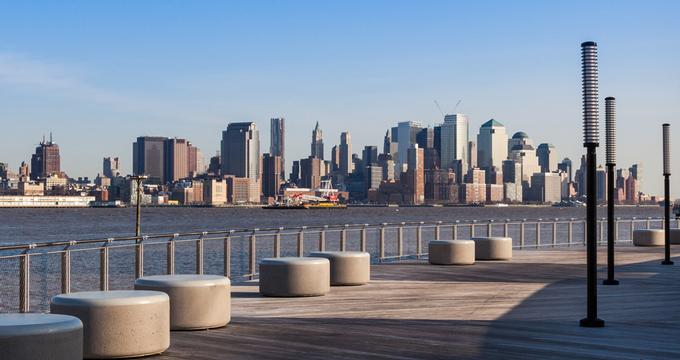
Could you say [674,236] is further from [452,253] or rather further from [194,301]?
[194,301]

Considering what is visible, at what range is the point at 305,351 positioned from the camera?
36.7 ft

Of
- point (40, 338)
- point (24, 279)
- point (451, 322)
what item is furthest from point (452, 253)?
point (40, 338)

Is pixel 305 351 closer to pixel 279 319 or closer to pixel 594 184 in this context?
pixel 279 319

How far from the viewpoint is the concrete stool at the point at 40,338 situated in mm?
8492

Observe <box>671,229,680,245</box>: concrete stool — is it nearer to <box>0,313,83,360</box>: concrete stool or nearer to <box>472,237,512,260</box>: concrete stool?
<box>472,237,512,260</box>: concrete stool

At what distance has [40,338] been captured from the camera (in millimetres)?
8641

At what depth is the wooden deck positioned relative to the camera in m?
11.3

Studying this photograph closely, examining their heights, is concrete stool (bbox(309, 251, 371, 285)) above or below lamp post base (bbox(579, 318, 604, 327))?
above

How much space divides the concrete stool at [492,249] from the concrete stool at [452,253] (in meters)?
2.19

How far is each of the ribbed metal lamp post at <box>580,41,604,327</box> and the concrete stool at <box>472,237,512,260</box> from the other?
1509cm

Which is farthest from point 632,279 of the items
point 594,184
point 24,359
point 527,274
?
point 24,359

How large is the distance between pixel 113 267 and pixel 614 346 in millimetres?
39322

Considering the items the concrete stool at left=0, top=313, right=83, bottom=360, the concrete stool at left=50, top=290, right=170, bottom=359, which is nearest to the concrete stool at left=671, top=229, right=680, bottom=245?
the concrete stool at left=50, top=290, right=170, bottom=359

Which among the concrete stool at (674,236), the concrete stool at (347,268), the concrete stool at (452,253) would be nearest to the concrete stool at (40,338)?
the concrete stool at (347,268)
